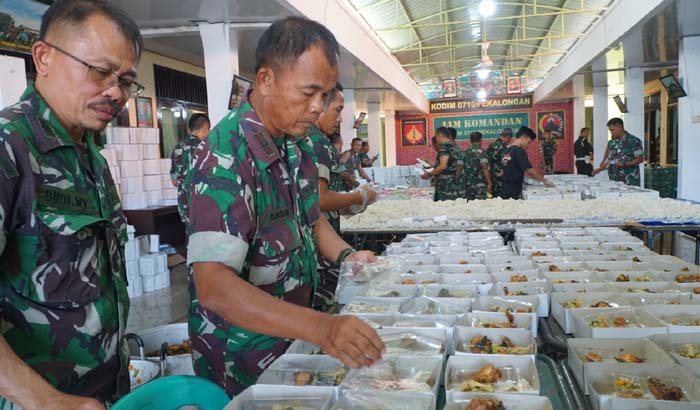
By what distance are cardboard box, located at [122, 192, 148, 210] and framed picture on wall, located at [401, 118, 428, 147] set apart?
54.9 ft

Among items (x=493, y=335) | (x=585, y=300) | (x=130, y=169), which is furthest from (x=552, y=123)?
(x=493, y=335)

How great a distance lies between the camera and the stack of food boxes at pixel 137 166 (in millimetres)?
6809

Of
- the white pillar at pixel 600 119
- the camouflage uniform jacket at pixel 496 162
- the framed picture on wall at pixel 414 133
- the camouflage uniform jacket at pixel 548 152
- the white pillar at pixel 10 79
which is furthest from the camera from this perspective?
the framed picture on wall at pixel 414 133

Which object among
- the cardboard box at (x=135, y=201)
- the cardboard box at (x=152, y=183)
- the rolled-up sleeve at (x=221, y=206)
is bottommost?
the cardboard box at (x=135, y=201)

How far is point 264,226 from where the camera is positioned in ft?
5.09

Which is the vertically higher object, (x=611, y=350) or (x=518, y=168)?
(x=518, y=168)

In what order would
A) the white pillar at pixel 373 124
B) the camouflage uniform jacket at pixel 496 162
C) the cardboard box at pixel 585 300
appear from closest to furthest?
the cardboard box at pixel 585 300 < the camouflage uniform jacket at pixel 496 162 < the white pillar at pixel 373 124

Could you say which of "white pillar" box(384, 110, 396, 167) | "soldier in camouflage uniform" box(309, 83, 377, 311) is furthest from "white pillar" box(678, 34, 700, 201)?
"white pillar" box(384, 110, 396, 167)

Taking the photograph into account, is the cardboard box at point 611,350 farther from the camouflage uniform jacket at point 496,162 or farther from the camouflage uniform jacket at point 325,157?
the camouflage uniform jacket at point 496,162

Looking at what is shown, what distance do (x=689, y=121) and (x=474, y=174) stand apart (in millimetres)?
3132

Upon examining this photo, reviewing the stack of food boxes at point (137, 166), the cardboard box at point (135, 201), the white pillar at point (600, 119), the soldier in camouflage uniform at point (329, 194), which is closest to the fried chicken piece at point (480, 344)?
the soldier in camouflage uniform at point (329, 194)

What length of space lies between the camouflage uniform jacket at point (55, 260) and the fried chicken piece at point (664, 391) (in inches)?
56.8

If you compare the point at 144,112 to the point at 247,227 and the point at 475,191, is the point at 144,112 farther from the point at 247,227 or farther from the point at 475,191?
the point at 247,227

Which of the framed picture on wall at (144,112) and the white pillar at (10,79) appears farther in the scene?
the framed picture on wall at (144,112)
